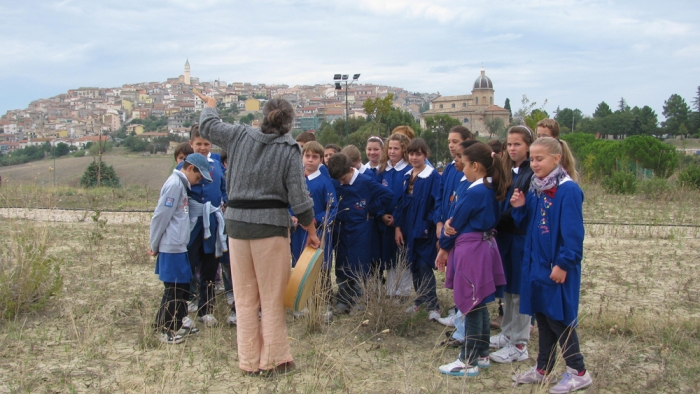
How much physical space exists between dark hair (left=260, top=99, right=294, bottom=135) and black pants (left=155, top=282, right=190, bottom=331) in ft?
5.49

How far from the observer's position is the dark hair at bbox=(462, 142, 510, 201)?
12.9ft

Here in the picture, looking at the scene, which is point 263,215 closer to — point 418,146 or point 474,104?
point 418,146

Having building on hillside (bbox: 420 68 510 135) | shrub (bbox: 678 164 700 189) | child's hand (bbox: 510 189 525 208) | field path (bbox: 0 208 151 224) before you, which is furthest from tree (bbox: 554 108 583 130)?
child's hand (bbox: 510 189 525 208)

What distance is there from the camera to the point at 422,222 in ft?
16.8

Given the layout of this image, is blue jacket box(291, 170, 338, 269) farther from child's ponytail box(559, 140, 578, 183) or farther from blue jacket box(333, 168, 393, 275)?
child's ponytail box(559, 140, 578, 183)

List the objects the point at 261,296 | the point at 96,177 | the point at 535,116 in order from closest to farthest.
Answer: the point at 261,296, the point at 535,116, the point at 96,177

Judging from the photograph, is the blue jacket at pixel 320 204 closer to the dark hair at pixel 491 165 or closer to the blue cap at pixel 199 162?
the blue cap at pixel 199 162

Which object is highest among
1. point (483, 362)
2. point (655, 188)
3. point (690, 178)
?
point (690, 178)

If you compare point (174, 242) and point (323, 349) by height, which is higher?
point (174, 242)

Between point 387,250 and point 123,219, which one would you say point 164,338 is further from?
point 123,219

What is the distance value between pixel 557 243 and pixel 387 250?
2.31 metres

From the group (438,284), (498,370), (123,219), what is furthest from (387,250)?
(123,219)

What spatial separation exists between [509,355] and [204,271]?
276cm

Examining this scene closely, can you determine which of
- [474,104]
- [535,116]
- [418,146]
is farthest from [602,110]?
[418,146]
